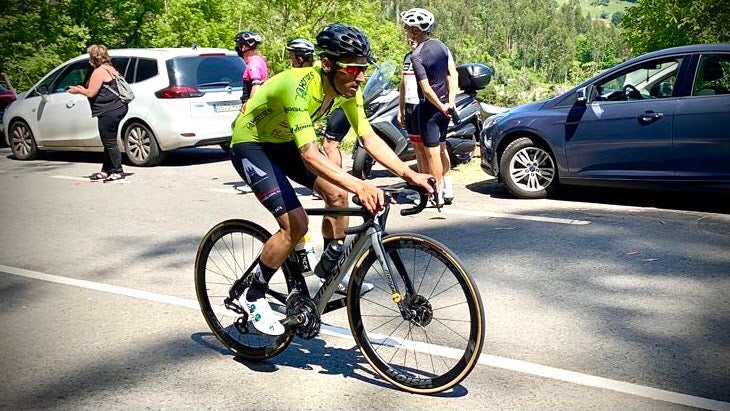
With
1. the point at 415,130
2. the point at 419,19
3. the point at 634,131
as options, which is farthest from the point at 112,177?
the point at 634,131

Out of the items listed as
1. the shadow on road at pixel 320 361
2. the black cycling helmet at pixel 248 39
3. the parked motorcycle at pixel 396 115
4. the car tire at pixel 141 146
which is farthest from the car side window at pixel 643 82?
the car tire at pixel 141 146

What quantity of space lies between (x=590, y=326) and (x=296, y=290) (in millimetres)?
1907

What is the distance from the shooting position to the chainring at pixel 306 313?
4469 millimetres

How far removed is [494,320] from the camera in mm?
5316

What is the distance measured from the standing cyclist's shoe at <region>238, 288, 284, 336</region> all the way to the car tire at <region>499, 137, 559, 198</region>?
5462 millimetres

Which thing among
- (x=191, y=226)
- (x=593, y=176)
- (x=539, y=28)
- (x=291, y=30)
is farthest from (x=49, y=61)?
(x=539, y=28)

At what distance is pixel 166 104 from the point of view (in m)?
12.9

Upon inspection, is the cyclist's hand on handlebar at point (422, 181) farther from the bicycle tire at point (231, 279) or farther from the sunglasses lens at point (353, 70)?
the bicycle tire at point (231, 279)

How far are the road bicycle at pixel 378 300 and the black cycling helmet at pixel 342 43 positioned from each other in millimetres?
716

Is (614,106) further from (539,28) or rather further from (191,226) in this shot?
(539,28)

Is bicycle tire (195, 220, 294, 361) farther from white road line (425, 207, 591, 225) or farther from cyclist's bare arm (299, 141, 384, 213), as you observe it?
white road line (425, 207, 591, 225)

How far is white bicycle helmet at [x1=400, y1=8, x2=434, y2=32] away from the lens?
8531mm

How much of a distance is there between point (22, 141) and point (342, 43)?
12.7 metres

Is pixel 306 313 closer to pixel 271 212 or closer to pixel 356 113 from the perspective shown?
pixel 271 212
